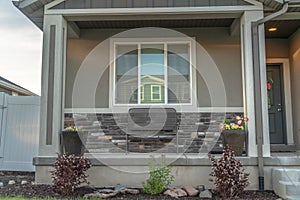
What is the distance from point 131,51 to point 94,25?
3.29 ft

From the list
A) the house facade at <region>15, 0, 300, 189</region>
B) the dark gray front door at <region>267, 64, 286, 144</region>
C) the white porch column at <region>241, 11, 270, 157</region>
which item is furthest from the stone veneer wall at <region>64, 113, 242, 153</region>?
the white porch column at <region>241, 11, 270, 157</region>

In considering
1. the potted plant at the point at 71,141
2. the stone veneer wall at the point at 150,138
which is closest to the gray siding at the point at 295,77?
the stone veneer wall at the point at 150,138

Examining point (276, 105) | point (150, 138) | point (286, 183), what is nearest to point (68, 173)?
point (150, 138)

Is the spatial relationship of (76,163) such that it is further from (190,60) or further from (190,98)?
(190,60)

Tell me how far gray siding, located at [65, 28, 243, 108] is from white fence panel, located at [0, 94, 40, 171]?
3.46 ft

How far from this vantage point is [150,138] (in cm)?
680

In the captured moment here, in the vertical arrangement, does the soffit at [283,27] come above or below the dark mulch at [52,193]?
above

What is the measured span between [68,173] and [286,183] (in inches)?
129

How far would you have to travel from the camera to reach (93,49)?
718cm

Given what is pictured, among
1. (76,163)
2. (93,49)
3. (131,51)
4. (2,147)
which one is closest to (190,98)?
(131,51)

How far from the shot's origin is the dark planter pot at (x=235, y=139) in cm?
532

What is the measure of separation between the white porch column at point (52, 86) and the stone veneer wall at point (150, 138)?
1320 mm

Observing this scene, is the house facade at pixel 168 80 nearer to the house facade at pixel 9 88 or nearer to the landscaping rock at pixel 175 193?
the landscaping rock at pixel 175 193

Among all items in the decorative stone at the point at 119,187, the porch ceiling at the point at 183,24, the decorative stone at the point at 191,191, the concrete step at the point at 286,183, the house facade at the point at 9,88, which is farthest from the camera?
the house facade at the point at 9,88
